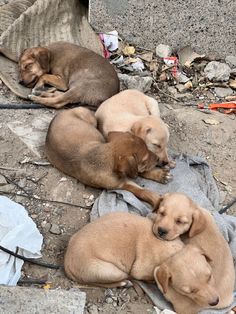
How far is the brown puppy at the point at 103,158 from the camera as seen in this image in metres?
5.88

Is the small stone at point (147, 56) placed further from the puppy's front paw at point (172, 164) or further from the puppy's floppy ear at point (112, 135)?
the puppy's floppy ear at point (112, 135)

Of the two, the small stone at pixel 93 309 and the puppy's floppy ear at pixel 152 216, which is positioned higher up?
the puppy's floppy ear at pixel 152 216

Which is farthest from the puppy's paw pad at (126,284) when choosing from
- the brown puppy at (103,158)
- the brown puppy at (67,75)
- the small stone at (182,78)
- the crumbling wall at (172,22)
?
the crumbling wall at (172,22)

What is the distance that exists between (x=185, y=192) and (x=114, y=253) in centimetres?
135

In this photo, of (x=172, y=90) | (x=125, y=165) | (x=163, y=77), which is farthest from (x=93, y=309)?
(x=163, y=77)

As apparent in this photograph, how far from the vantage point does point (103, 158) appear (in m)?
5.92

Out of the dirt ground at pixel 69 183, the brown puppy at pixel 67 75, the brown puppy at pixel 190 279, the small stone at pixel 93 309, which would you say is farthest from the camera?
the brown puppy at pixel 67 75

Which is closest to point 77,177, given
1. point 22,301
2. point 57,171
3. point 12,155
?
point 57,171

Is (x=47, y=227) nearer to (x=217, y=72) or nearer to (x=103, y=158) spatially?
(x=103, y=158)

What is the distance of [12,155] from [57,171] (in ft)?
1.69

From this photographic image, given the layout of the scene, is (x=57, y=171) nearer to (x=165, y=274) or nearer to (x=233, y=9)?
(x=165, y=274)

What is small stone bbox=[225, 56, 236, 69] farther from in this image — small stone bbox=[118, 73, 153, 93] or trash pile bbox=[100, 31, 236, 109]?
small stone bbox=[118, 73, 153, 93]

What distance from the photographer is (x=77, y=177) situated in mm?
6023

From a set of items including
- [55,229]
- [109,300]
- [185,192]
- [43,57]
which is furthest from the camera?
[43,57]
